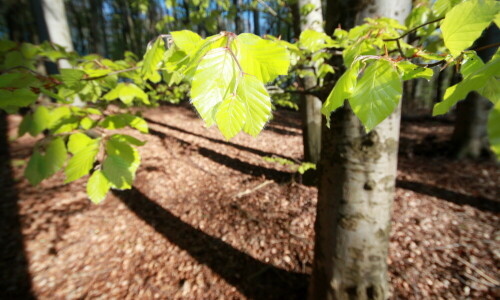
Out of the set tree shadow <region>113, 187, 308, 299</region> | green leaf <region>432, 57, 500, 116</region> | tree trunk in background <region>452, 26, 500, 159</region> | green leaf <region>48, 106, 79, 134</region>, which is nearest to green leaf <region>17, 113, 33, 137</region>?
green leaf <region>48, 106, 79, 134</region>

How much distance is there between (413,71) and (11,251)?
489 centimetres

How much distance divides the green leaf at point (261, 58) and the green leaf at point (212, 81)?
5 cm

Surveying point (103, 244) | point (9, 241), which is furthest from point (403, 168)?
point (9, 241)

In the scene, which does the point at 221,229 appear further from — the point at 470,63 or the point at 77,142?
the point at 470,63

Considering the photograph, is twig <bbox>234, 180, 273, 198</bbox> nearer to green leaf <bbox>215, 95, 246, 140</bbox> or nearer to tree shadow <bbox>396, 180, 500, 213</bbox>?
tree shadow <bbox>396, 180, 500, 213</bbox>

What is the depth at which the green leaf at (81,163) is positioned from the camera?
1.17 m

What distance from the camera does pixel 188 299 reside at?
255 centimetres

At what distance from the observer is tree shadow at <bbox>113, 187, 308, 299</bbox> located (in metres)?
2.52

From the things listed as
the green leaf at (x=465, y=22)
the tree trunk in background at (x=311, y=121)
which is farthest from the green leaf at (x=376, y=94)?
the tree trunk in background at (x=311, y=121)

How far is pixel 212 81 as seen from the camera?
0.52 metres

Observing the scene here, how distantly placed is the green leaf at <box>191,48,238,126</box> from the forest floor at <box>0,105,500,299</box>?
260cm

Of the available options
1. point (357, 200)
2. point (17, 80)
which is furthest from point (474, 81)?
point (17, 80)

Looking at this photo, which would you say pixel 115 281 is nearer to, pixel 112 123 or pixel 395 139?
pixel 112 123

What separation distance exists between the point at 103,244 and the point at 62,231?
78 cm
